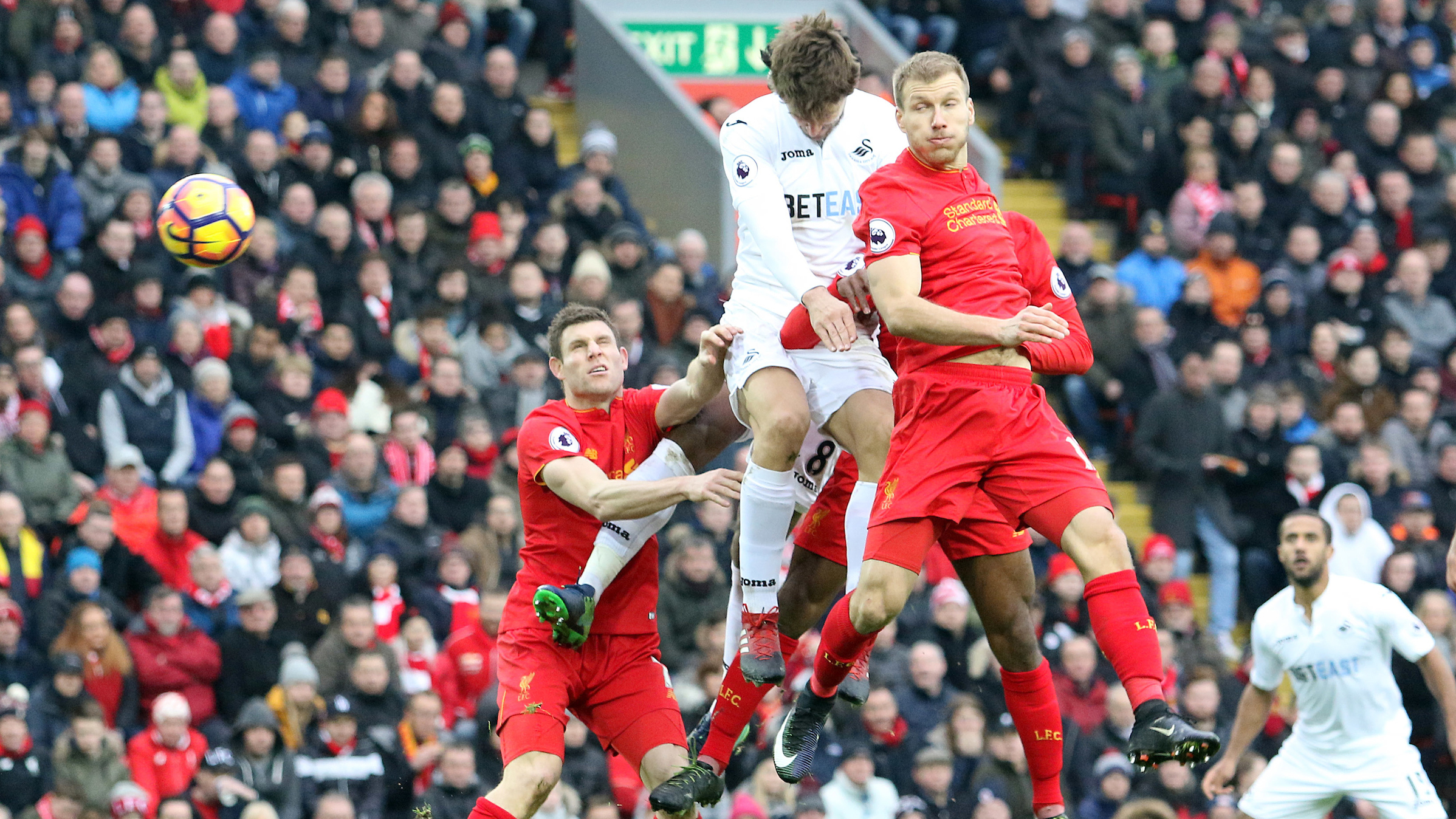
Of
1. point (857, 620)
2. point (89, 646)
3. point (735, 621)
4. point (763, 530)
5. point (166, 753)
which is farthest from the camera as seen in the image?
point (89, 646)

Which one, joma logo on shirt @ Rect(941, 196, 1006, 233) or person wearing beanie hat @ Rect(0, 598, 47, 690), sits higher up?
joma logo on shirt @ Rect(941, 196, 1006, 233)

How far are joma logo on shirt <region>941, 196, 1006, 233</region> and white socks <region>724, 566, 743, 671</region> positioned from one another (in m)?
1.94

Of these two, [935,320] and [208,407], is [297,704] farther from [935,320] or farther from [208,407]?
[935,320]

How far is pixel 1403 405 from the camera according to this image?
51.1 ft

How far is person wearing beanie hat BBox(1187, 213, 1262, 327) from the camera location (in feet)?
54.0

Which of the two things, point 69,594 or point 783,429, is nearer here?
point 783,429

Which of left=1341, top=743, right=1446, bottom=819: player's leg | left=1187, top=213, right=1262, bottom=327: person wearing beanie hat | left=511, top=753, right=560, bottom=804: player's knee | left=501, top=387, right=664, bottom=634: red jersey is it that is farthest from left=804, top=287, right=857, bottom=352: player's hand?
left=1187, top=213, right=1262, bottom=327: person wearing beanie hat

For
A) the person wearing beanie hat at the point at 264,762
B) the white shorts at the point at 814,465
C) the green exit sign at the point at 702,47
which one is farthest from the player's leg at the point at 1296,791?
the green exit sign at the point at 702,47

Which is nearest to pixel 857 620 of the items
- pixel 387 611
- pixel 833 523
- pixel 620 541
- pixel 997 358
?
pixel 833 523

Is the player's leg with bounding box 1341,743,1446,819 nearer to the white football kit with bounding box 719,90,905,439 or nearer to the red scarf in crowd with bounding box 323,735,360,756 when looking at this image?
the white football kit with bounding box 719,90,905,439

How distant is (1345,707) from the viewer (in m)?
10.8

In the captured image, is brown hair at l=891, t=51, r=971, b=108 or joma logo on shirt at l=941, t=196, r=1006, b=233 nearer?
brown hair at l=891, t=51, r=971, b=108

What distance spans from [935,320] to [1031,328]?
1.18ft

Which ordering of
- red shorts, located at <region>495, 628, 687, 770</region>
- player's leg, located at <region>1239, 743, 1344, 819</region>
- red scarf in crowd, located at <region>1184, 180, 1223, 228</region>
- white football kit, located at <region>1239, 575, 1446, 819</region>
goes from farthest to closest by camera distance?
red scarf in crowd, located at <region>1184, 180, 1223, 228</region> < player's leg, located at <region>1239, 743, 1344, 819</region> < white football kit, located at <region>1239, 575, 1446, 819</region> < red shorts, located at <region>495, 628, 687, 770</region>
